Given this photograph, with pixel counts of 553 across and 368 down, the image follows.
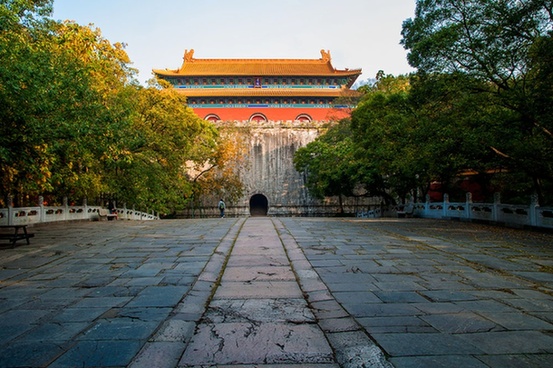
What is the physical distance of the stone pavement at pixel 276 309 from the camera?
213 cm

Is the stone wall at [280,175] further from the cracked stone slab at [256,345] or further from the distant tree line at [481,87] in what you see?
the cracked stone slab at [256,345]

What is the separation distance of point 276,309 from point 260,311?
132 millimetres

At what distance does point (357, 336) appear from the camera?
2383 mm

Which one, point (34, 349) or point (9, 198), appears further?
point (9, 198)

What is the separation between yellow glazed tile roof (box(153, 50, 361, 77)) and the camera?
28.2 meters

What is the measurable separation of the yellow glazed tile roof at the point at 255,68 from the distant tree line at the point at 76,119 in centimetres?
1142

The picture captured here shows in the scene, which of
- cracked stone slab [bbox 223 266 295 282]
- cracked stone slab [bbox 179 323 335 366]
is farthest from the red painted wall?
cracked stone slab [bbox 179 323 335 366]

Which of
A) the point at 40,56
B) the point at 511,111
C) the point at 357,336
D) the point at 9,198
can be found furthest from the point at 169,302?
the point at 9,198

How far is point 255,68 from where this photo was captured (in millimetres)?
29531

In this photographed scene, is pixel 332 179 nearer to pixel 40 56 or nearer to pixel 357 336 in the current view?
pixel 40 56

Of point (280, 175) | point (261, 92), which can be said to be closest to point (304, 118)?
point (261, 92)

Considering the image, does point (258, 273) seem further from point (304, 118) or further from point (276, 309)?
point (304, 118)

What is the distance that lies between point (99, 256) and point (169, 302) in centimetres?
281

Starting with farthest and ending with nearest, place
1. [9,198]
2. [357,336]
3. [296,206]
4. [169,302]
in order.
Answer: [296,206]
[9,198]
[169,302]
[357,336]
